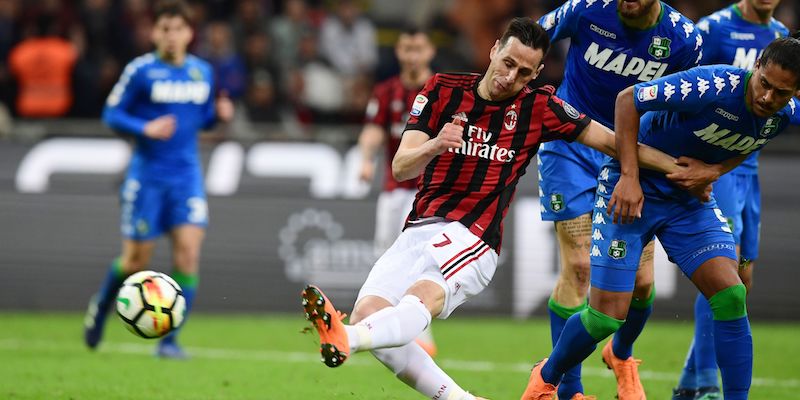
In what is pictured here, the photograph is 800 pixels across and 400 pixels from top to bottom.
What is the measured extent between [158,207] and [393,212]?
7.25ft

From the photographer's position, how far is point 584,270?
7402 mm

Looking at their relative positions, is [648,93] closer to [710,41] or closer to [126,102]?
[710,41]

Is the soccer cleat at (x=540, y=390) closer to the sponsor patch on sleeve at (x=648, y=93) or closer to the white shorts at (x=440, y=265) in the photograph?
the white shorts at (x=440, y=265)

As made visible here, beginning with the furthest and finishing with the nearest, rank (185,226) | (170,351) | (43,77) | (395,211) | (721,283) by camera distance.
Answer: (43,77)
(395,211)
(185,226)
(170,351)
(721,283)

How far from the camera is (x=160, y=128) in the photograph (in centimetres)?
1045

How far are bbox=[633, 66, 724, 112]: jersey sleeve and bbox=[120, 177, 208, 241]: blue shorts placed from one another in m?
5.42

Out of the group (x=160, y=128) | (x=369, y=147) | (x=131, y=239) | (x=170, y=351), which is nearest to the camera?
(x=170, y=351)

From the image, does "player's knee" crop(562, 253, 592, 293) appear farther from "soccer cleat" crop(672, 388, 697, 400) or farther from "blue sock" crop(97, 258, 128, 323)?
"blue sock" crop(97, 258, 128, 323)

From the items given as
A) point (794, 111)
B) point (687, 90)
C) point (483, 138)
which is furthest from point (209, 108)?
point (794, 111)

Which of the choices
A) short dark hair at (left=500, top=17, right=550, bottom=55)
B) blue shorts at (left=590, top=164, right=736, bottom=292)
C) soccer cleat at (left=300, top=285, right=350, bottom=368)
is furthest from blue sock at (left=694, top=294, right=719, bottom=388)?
soccer cleat at (left=300, top=285, right=350, bottom=368)

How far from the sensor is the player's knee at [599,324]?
21.6 feet

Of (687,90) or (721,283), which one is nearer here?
(687,90)

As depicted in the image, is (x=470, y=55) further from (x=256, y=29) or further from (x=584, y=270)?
(x=584, y=270)

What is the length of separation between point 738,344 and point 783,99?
1.42 meters
